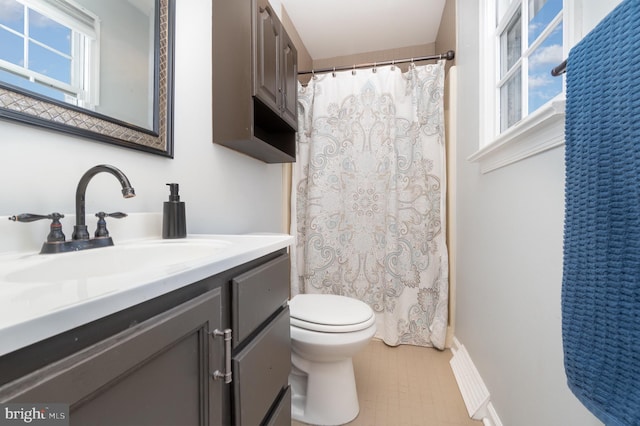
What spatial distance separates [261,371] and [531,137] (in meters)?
1.02

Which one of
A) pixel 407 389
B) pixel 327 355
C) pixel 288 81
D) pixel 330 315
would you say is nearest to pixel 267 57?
pixel 288 81

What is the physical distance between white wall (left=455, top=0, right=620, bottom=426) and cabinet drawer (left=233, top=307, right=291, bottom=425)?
743 millimetres

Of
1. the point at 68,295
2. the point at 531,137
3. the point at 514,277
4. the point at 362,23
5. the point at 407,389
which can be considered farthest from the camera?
the point at 362,23

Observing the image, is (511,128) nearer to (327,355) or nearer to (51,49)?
(327,355)

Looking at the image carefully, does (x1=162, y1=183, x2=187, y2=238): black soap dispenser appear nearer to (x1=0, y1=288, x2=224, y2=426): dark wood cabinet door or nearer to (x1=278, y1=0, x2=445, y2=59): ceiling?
(x1=0, y1=288, x2=224, y2=426): dark wood cabinet door

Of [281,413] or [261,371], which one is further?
[281,413]

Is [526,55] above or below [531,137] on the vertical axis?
above

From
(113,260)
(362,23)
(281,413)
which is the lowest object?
(281,413)

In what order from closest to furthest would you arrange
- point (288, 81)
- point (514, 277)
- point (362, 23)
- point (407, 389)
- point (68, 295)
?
point (68, 295), point (514, 277), point (407, 389), point (288, 81), point (362, 23)

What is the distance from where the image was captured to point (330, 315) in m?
1.19

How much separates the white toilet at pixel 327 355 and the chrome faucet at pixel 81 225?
2.55 feet

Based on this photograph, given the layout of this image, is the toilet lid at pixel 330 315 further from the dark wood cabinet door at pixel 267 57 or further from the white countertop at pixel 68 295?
the dark wood cabinet door at pixel 267 57

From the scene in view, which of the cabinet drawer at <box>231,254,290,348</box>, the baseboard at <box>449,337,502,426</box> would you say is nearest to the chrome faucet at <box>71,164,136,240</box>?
the cabinet drawer at <box>231,254,290,348</box>

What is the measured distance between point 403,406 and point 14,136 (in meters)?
1.66
